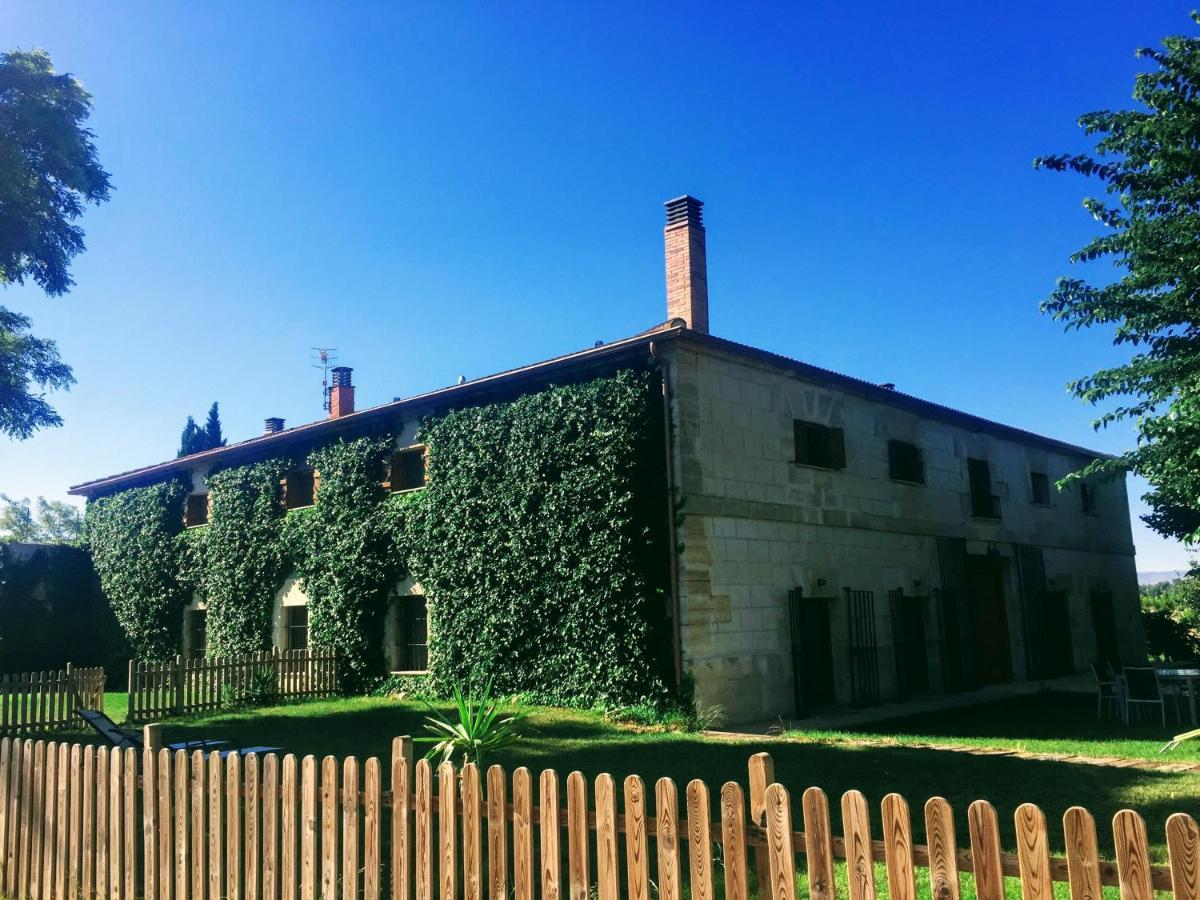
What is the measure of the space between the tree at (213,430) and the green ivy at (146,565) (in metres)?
13.5

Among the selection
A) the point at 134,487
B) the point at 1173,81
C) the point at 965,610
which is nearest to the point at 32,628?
the point at 134,487

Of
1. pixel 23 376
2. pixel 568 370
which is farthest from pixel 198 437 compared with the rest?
pixel 568 370

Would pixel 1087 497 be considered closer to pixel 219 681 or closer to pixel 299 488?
pixel 299 488

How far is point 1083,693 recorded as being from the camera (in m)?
19.2

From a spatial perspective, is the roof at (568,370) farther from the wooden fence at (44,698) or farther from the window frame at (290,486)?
the wooden fence at (44,698)

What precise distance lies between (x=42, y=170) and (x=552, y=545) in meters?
15.5

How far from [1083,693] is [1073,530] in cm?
846

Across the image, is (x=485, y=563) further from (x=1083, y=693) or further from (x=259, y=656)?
(x=1083, y=693)

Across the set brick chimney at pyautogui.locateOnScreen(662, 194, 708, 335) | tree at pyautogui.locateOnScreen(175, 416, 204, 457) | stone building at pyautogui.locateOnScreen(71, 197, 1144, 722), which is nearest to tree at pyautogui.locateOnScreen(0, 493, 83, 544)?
tree at pyautogui.locateOnScreen(175, 416, 204, 457)

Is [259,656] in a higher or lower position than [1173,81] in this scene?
lower

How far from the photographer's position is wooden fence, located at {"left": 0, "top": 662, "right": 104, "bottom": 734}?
1454cm

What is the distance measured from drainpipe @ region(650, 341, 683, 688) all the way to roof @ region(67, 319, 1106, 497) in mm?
626

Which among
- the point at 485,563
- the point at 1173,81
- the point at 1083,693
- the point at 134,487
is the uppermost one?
the point at 1173,81

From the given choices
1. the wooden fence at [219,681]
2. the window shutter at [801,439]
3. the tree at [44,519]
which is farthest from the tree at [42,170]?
the tree at [44,519]
